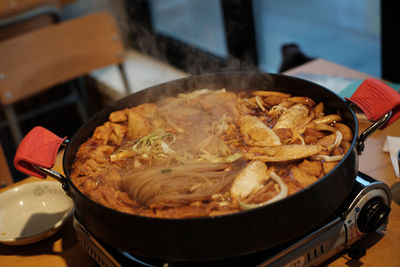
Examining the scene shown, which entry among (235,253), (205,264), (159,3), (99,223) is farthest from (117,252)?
(159,3)

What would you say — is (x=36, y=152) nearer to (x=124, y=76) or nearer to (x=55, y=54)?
(x=55, y=54)

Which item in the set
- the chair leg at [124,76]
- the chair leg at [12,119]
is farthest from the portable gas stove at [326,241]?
the chair leg at [124,76]

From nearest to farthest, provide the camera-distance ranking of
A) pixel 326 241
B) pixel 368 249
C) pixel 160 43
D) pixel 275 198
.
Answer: pixel 275 198 < pixel 326 241 < pixel 368 249 < pixel 160 43

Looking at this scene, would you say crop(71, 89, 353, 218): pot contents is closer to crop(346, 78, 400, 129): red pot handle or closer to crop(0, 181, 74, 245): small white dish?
crop(346, 78, 400, 129): red pot handle

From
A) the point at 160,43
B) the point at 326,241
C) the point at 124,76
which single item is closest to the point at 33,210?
the point at 326,241

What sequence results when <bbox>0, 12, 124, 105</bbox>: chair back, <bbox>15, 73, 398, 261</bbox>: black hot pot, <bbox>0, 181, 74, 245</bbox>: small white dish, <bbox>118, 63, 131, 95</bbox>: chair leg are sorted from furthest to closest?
<bbox>118, 63, 131, 95</bbox>: chair leg, <bbox>0, 12, 124, 105</bbox>: chair back, <bbox>0, 181, 74, 245</bbox>: small white dish, <bbox>15, 73, 398, 261</bbox>: black hot pot

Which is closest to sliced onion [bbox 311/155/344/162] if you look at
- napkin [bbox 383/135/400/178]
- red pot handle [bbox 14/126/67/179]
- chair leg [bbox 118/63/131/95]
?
napkin [bbox 383/135/400/178]
